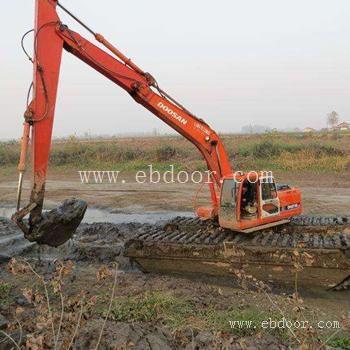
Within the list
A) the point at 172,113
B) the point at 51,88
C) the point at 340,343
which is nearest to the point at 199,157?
the point at 172,113

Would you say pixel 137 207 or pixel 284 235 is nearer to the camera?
pixel 284 235

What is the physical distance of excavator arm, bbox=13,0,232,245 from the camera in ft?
20.5

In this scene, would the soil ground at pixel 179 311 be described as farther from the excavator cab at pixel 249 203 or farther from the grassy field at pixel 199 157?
the grassy field at pixel 199 157

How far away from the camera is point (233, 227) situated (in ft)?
24.2

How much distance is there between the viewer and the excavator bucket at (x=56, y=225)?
626 cm

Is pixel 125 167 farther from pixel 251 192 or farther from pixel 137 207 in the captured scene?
pixel 251 192

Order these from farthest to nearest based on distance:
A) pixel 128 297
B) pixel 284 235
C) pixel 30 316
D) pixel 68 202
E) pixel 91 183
→ 1. pixel 91 183
2. pixel 284 235
3. pixel 68 202
4. pixel 128 297
5. pixel 30 316

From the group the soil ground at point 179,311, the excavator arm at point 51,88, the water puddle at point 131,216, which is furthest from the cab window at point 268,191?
the water puddle at point 131,216

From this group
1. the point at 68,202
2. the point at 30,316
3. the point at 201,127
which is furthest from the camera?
the point at 201,127

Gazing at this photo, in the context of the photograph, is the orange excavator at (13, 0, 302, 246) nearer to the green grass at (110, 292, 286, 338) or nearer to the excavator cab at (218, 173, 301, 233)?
the excavator cab at (218, 173, 301, 233)

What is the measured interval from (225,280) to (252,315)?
5.01 feet

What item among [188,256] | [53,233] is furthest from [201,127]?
[53,233]

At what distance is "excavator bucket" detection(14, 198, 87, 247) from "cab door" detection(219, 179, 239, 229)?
2.32 metres

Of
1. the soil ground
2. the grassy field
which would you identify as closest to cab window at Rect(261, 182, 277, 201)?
the soil ground
